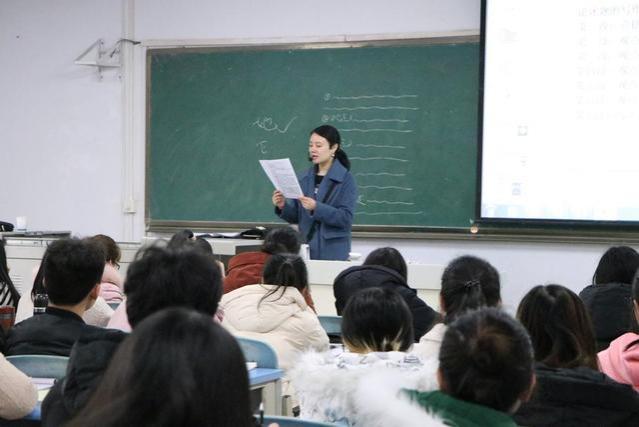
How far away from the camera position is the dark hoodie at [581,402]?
2.15 metres

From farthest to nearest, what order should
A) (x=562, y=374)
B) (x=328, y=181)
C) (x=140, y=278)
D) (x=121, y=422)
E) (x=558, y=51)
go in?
(x=558, y=51)
(x=328, y=181)
(x=562, y=374)
(x=140, y=278)
(x=121, y=422)

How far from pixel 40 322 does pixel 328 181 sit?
289 centimetres

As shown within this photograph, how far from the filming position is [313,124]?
6652 mm

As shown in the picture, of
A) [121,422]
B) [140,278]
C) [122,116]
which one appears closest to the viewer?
[121,422]

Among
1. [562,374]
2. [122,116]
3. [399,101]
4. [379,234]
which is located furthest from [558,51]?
[562,374]

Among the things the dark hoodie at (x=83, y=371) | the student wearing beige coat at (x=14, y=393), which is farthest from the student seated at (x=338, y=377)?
the student wearing beige coat at (x=14, y=393)

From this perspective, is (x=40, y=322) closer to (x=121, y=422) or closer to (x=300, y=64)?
(x=121, y=422)

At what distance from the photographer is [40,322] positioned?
2.63m

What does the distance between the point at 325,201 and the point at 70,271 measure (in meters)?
2.81

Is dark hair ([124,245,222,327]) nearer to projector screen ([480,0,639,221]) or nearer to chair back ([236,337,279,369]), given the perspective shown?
chair back ([236,337,279,369])

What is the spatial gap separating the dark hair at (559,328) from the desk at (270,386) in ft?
2.54

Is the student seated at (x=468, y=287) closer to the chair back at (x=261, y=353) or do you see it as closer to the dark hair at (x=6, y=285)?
the chair back at (x=261, y=353)

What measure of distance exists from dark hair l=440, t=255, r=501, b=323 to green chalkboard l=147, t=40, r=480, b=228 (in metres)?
3.41

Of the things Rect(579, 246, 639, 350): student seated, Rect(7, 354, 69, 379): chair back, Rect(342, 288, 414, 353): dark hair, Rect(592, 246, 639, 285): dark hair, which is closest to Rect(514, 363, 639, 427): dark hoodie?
Rect(342, 288, 414, 353): dark hair
